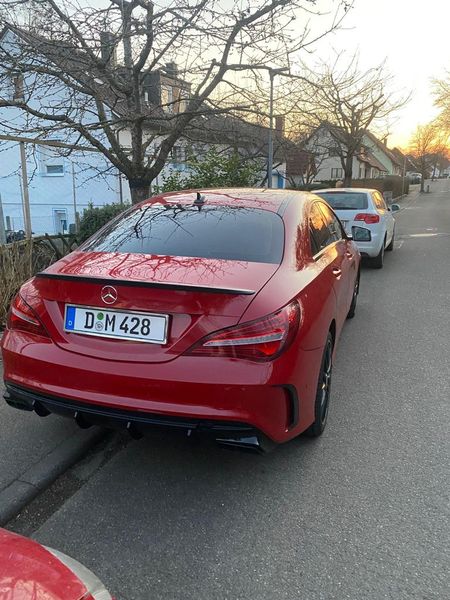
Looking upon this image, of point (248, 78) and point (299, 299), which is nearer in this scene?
point (299, 299)

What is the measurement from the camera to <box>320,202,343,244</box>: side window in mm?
4419

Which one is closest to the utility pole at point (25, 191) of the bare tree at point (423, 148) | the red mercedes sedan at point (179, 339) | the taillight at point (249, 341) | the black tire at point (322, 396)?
the red mercedes sedan at point (179, 339)

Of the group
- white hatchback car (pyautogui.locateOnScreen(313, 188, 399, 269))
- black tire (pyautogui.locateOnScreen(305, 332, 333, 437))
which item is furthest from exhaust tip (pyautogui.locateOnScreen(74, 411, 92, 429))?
white hatchback car (pyautogui.locateOnScreen(313, 188, 399, 269))

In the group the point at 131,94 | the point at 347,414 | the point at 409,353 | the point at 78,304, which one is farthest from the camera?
the point at 131,94

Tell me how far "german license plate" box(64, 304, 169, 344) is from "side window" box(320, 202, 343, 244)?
232 cm

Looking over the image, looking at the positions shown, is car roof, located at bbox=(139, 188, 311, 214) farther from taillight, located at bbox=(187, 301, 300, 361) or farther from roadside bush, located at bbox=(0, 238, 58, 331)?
roadside bush, located at bbox=(0, 238, 58, 331)

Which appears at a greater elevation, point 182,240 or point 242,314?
point 182,240

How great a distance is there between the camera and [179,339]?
2336 millimetres

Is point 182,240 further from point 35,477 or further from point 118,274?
point 35,477

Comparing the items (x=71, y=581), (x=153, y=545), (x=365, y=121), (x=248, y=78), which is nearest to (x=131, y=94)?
(x=248, y=78)

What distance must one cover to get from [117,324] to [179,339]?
34cm

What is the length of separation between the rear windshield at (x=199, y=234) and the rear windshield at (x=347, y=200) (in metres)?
6.69

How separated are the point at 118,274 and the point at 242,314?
0.72 meters

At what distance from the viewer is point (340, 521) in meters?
2.47
